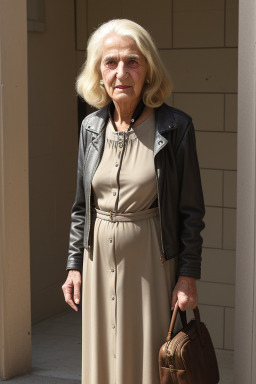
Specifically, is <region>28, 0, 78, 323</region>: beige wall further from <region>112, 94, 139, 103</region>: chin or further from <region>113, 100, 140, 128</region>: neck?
<region>112, 94, 139, 103</region>: chin

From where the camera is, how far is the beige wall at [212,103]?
6035 millimetres

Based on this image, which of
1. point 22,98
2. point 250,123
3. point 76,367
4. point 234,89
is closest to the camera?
point 250,123

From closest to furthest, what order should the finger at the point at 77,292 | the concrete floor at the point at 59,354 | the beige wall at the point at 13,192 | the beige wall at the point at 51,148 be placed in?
the finger at the point at 77,292, the beige wall at the point at 13,192, the concrete floor at the point at 59,354, the beige wall at the point at 51,148

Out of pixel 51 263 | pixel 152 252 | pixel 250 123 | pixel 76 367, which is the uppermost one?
pixel 250 123

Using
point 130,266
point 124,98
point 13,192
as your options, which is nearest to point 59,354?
point 13,192

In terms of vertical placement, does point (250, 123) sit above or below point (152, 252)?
above

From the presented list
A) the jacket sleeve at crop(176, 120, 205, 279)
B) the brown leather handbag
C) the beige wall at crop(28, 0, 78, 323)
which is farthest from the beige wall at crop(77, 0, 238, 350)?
the brown leather handbag

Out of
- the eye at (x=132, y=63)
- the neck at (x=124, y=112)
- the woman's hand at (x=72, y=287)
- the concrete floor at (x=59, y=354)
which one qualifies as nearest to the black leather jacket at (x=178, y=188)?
the neck at (x=124, y=112)

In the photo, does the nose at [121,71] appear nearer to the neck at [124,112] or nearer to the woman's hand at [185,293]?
the neck at [124,112]

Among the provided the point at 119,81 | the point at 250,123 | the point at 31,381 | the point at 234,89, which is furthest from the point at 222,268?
the point at 119,81

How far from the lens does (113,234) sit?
3.56m

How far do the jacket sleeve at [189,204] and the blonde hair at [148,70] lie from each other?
21cm

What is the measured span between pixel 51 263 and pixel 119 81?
346 cm

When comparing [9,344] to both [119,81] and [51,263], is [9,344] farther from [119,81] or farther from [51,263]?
[119,81]
